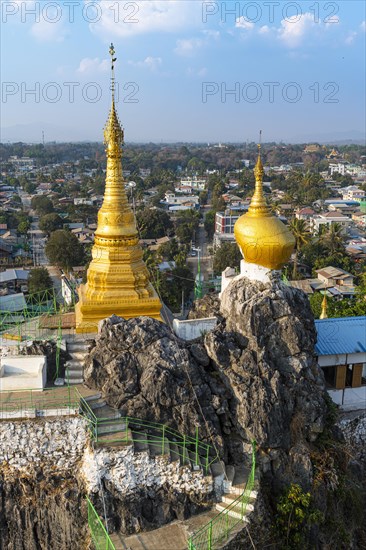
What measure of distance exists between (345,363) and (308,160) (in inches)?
6885

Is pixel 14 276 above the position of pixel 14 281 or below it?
above

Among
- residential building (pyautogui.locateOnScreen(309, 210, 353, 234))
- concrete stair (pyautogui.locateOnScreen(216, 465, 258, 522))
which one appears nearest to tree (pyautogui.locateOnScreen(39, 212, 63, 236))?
residential building (pyautogui.locateOnScreen(309, 210, 353, 234))

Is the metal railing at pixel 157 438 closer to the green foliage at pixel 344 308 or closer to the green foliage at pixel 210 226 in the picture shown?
the green foliage at pixel 344 308

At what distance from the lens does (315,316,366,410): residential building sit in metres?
17.0

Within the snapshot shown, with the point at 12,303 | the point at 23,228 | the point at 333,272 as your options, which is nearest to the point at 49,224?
the point at 23,228

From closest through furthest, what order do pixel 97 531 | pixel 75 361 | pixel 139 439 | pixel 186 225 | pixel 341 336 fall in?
pixel 97 531 < pixel 139 439 < pixel 75 361 < pixel 341 336 < pixel 186 225

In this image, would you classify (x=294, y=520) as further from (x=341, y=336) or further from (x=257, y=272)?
(x=341, y=336)

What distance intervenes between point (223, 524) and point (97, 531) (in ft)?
8.62

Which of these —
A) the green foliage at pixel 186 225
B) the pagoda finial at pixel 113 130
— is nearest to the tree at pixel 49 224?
the green foliage at pixel 186 225

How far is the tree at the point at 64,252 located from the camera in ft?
146

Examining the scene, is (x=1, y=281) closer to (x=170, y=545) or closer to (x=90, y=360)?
(x=90, y=360)

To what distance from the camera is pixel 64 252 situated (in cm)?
4453

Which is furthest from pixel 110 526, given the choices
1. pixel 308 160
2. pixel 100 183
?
pixel 308 160

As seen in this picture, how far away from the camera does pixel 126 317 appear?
15797mm
